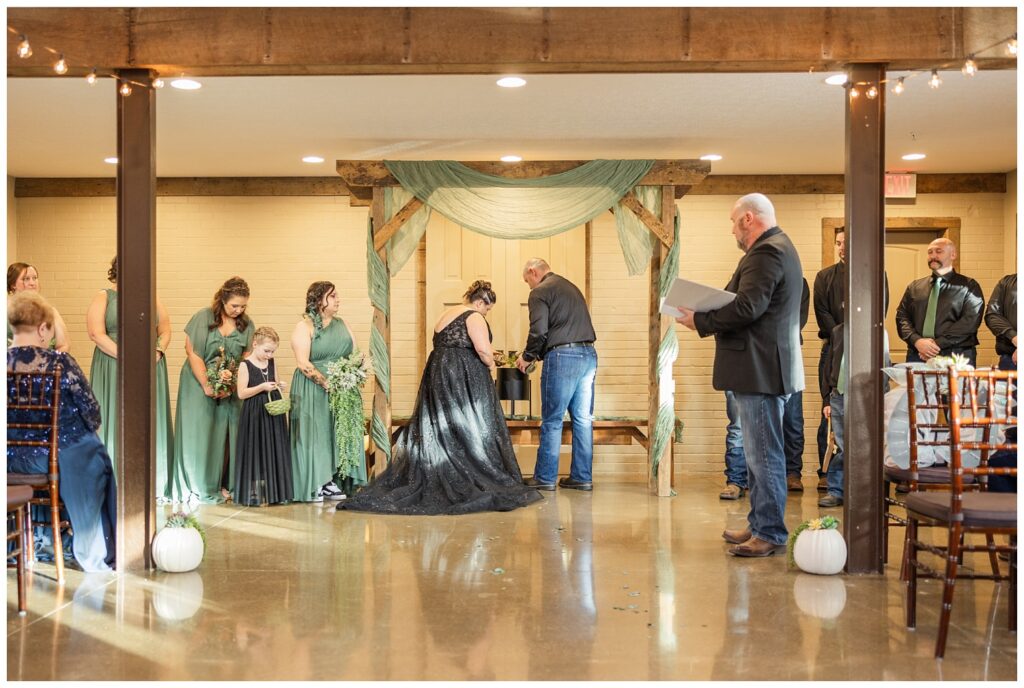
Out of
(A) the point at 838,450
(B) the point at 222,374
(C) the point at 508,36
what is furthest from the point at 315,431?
(A) the point at 838,450

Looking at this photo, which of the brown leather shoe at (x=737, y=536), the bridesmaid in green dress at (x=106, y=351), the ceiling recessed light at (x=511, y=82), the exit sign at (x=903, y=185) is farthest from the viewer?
the exit sign at (x=903, y=185)

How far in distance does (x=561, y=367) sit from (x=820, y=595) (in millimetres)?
3357

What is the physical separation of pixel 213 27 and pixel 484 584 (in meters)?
2.75

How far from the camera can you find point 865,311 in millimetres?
4730

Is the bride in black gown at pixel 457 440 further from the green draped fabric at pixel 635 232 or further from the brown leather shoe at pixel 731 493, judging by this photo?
the brown leather shoe at pixel 731 493

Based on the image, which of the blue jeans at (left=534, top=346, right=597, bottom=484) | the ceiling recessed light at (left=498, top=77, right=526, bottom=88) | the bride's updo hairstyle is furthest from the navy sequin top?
the blue jeans at (left=534, top=346, right=597, bottom=484)

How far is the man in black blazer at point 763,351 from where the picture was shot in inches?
191

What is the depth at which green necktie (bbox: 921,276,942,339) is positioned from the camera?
22.9 feet

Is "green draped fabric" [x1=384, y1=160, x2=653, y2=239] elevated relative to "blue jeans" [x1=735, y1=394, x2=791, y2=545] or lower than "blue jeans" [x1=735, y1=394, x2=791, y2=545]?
elevated

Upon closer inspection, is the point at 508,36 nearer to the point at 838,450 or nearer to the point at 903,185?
the point at 838,450

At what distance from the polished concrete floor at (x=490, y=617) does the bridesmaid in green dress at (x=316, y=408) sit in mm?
1203

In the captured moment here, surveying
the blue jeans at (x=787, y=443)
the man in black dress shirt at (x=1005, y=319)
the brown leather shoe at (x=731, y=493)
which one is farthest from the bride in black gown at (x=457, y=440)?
the man in black dress shirt at (x=1005, y=319)

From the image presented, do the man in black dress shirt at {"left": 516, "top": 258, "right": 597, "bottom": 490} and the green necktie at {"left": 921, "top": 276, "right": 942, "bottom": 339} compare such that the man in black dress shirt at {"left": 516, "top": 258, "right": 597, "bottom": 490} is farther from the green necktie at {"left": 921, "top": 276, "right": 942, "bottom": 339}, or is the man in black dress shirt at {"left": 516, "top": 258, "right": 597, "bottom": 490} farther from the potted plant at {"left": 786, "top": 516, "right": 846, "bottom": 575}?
the potted plant at {"left": 786, "top": 516, "right": 846, "bottom": 575}

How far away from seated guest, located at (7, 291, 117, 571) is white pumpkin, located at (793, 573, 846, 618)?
3076mm
